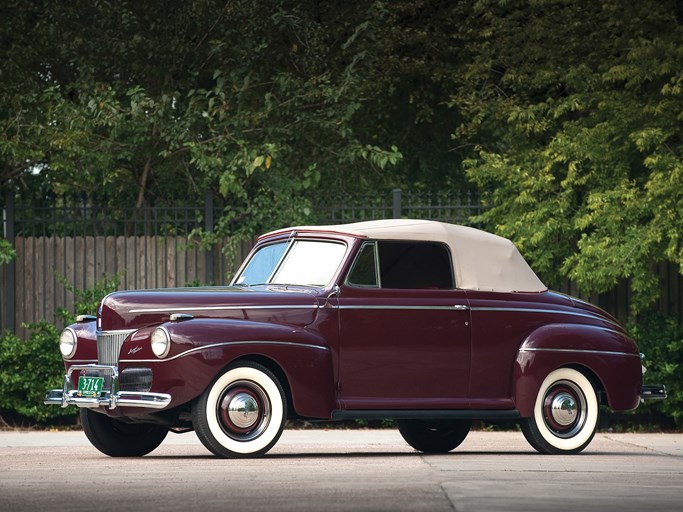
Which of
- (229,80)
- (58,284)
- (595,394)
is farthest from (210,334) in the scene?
(229,80)

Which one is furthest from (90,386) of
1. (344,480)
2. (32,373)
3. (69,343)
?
(32,373)

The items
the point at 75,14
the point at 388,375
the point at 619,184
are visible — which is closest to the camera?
the point at 388,375

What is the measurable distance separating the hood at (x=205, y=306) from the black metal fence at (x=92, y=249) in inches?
274

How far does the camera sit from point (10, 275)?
19.3 meters

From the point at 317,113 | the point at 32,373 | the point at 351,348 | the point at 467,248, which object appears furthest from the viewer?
the point at 317,113

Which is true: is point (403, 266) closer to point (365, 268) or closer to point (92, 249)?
point (365, 268)

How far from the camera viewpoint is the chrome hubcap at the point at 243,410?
11727 mm

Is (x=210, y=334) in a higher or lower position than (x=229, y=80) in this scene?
lower

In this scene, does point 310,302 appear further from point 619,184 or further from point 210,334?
point 619,184

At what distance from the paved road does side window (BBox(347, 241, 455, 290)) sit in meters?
1.52

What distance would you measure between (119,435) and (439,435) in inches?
124

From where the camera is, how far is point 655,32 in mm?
19438

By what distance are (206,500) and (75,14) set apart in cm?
1277

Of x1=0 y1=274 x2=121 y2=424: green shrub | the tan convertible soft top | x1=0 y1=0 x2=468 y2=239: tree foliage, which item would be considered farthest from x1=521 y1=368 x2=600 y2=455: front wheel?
x1=0 y1=274 x2=121 y2=424: green shrub
